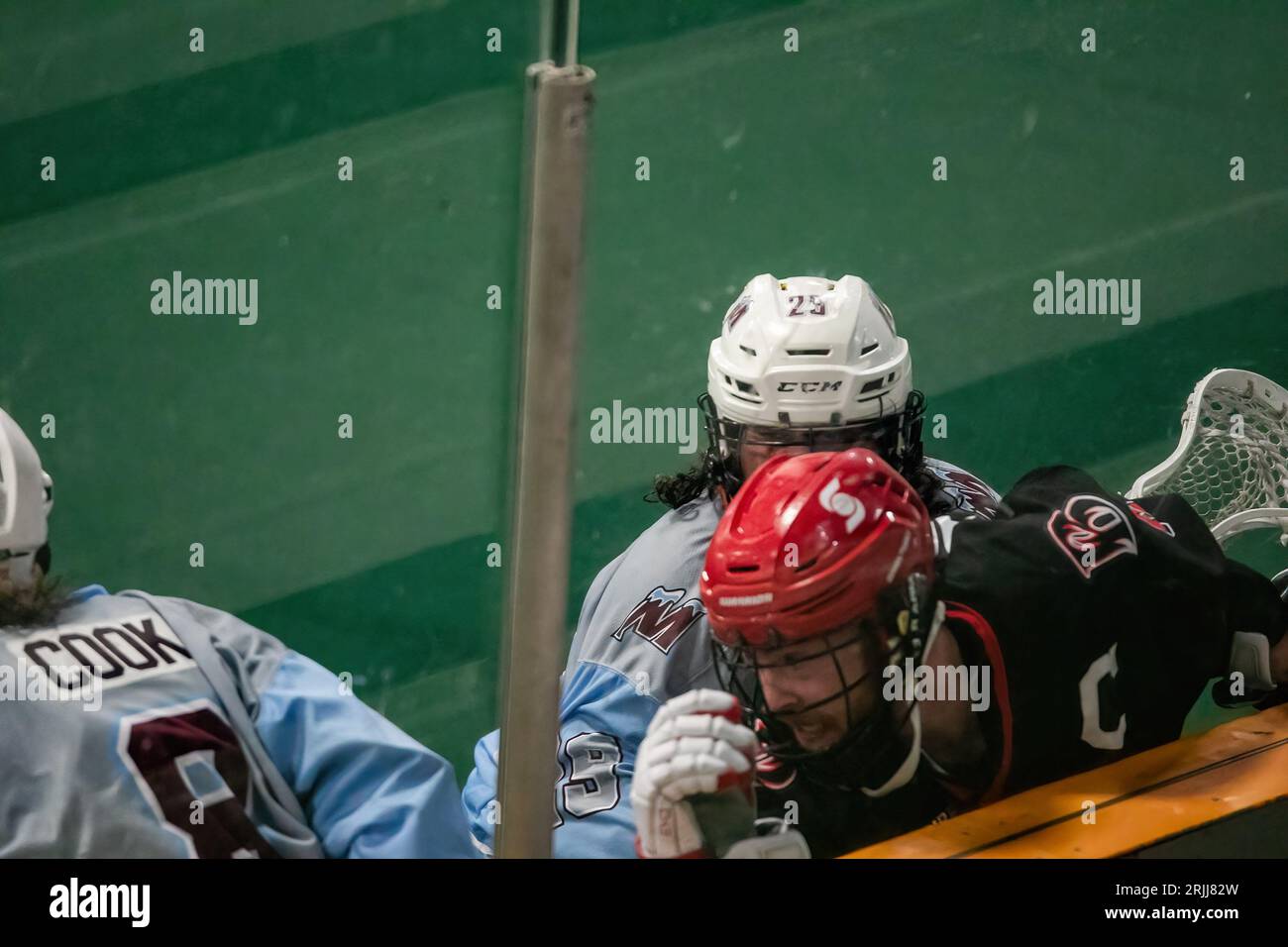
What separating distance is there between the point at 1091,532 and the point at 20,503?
4.64ft

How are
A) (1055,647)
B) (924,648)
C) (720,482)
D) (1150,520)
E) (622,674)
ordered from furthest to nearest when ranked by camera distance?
(720,482)
(622,674)
(1150,520)
(1055,647)
(924,648)

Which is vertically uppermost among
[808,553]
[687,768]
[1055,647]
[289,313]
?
[289,313]

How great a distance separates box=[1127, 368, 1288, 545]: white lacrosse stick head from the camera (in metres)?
2.96

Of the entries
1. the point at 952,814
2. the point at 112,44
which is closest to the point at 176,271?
the point at 112,44

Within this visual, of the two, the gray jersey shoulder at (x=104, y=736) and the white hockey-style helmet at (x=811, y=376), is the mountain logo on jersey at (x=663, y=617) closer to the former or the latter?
the white hockey-style helmet at (x=811, y=376)

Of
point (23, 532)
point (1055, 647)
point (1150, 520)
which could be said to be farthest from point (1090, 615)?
point (23, 532)

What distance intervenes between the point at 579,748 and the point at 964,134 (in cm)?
183

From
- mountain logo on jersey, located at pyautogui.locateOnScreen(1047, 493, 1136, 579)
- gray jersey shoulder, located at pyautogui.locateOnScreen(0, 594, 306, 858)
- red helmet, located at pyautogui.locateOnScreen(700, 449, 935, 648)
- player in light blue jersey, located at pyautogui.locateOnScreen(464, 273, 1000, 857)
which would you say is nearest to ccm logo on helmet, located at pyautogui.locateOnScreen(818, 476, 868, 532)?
red helmet, located at pyautogui.locateOnScreen(700, 449, 935, 648)

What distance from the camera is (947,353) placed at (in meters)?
3.81

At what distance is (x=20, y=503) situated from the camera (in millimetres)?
2105

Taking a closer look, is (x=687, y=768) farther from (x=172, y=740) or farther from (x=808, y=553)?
(x=172, y=740)

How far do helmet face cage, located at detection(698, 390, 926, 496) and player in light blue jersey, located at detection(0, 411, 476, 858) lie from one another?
86 cm

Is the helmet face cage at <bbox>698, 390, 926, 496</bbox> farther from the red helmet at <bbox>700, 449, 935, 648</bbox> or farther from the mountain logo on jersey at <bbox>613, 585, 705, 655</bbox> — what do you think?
the red helmet at <bbox>700, 449, 935, 648</bbox>
